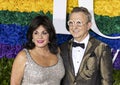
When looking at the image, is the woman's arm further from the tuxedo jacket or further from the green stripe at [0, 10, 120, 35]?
the green stripe at [0, 10, 120, 35]

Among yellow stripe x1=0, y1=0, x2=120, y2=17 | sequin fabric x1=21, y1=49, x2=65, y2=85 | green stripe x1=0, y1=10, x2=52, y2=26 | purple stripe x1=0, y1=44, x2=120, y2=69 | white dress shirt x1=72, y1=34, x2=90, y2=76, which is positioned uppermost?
yellow stripe x1=0, y1=0, x2=120, y2=17

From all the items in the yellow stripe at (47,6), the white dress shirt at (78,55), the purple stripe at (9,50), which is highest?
the yellow stripe at (47,6)

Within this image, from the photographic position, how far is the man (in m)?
4.17

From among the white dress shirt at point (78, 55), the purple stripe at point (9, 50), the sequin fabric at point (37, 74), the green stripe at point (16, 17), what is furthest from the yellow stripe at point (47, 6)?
the sequin fabric at point (37, 74)

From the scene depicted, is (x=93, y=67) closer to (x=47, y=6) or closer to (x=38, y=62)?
(x=38, y=62)

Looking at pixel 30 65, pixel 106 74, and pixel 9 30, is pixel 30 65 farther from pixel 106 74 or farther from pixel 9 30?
pixel 9 30

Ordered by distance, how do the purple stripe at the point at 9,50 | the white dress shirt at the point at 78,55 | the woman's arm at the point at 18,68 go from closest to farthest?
the woman's arm at the point at 18,68
the white dress shirt at the point at 78,55
the purple stripe at the point at 9,50

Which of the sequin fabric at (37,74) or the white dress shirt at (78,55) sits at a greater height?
the white dress shirt at (78,55)

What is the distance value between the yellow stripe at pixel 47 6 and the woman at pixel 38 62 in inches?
66.7

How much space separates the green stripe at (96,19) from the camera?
5902 millimetres

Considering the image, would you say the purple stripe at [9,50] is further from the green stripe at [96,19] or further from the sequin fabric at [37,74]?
the sequin fabric at [37,74]

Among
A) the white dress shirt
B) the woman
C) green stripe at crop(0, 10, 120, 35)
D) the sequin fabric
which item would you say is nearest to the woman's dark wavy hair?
the woman

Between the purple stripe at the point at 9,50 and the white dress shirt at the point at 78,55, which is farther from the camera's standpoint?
the purple stripe at the point at 9,50

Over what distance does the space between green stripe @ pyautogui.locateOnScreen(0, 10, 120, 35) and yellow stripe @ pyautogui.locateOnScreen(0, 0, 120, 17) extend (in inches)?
2.3
